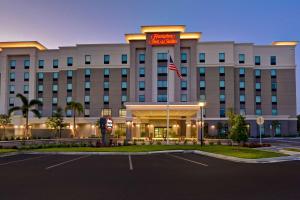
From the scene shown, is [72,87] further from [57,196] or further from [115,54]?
[57,196]

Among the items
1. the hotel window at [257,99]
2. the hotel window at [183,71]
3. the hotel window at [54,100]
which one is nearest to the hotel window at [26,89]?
the hotel window at [54,100]

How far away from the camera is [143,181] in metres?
13.0

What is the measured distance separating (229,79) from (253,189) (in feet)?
204

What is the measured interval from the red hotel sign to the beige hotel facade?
215mm

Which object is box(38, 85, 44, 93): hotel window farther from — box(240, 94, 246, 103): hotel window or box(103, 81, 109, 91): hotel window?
box(240, 94, 246, 103): hotel window

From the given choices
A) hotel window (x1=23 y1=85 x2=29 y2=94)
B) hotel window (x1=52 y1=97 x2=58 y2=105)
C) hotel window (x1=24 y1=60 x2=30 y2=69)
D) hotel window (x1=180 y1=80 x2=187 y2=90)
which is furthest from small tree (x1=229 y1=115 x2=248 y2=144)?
hotel window (x1=24 y1=60 x2=30 y2=69)

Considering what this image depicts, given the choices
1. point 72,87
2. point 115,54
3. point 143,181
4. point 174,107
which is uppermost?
point 115,54

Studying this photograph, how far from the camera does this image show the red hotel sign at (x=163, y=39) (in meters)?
69.2

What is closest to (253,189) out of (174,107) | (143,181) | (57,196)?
(143,181)

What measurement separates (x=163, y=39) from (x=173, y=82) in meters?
9.53

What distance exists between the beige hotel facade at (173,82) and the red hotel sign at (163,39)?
0.22 m

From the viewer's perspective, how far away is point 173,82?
230ft

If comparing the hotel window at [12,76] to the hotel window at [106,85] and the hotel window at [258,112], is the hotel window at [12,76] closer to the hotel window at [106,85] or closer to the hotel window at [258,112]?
the hotel window at [106,85]

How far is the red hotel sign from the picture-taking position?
69.2 meters
